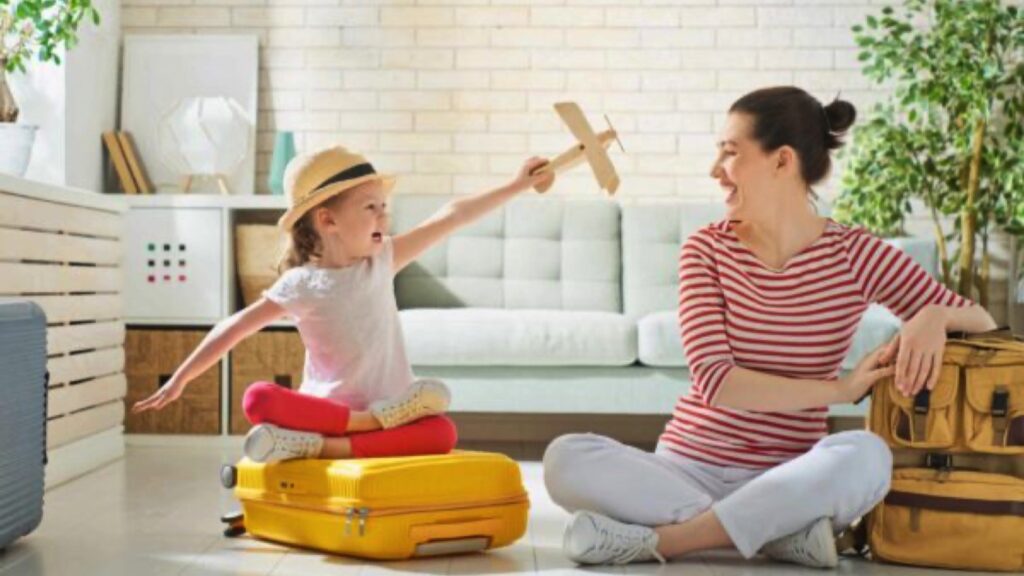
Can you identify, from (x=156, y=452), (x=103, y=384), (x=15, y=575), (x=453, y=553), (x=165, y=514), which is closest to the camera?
(x=15, y=575)

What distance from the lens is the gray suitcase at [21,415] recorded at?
2.85 meters

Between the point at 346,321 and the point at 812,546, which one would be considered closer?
the point at 812,546

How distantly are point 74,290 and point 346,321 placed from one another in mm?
1457

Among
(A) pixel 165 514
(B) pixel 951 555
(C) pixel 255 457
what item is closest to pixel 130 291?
(A) pixel 165 514

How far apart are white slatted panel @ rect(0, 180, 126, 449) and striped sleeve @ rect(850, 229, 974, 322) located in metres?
2.03

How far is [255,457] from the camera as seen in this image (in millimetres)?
2943

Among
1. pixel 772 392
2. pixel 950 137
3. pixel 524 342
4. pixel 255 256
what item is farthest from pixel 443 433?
pixel 950 137

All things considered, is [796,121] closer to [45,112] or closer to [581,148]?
[581,148]

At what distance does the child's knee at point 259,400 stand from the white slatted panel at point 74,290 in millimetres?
1066

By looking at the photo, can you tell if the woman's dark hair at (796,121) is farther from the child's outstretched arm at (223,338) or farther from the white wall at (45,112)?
the white wall at (45,112)

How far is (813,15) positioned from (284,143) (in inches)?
77.4

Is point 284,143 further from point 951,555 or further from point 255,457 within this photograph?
point 951,555

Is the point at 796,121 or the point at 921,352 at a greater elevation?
the point at 796,121

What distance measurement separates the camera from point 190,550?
2.98 m
